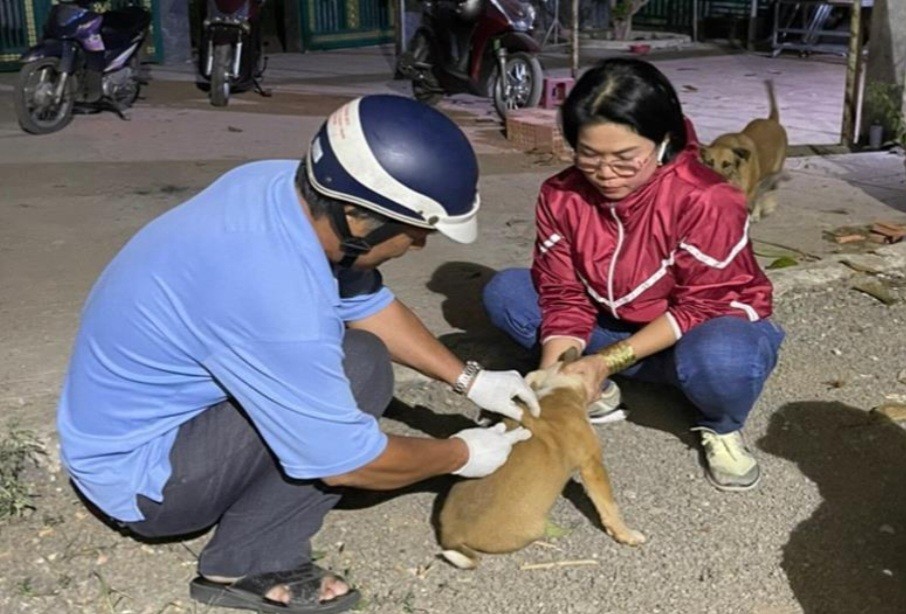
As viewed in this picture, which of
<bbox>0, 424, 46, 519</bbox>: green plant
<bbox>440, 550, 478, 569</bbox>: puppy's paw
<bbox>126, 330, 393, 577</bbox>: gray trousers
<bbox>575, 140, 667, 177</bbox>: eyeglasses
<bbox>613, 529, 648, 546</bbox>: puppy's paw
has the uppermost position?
<bbox>575, 140, 667, 177</bbox>: eyeglasses

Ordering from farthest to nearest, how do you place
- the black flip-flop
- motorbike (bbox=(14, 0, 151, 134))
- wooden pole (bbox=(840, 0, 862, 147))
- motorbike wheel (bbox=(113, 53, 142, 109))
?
motorbike wheel (bbox=(113, 53, 142, 109)) < motorbike (bbox=(14, 0, 151, 134)) < wooden pole (bbox=(840, 0, 862, 147)) < the black flip-flop

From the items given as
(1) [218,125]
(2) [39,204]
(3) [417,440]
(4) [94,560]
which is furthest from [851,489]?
(1) [218,125]

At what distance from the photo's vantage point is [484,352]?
14.4 ft

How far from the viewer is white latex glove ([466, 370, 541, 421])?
10.2ft

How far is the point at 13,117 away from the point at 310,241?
24.7ft

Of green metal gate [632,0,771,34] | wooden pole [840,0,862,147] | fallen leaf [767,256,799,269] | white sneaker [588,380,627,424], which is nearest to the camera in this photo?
white sneaker [588,380,627,424]

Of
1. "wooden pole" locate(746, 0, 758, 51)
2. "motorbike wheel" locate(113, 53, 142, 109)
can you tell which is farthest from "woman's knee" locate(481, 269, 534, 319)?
"wooden pole" locate(746, 0, 758, 51)

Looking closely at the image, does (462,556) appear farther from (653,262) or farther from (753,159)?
(753,159)

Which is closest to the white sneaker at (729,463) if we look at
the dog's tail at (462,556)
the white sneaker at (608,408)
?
the white sneaker at (608,408)

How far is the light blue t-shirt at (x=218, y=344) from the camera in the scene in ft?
7.97

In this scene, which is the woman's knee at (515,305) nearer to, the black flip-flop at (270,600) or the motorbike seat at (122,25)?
the black flip-flop at (270,600)

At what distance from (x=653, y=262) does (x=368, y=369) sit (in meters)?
1.03

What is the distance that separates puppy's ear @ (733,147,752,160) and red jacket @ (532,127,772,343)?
271 centimetres

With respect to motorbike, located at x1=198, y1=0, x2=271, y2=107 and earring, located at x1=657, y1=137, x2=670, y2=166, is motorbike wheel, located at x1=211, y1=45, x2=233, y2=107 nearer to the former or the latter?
motorbike, located at x1=198, y1=0, x2=271, y2=107
